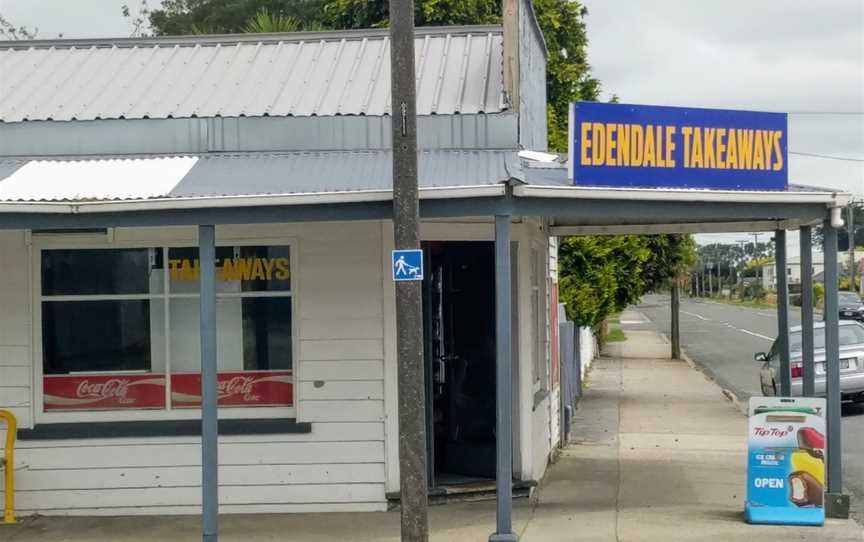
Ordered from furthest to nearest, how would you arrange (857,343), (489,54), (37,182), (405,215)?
1. (857,343)
2. (489,54)
3. (37,182)
4. (405,215)

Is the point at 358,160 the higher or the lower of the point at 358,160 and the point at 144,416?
the higher

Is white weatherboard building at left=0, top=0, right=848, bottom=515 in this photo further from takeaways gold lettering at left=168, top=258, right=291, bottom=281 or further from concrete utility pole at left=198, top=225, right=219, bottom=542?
concrete utility pole at left=198, top=225, right=219, bottom=542

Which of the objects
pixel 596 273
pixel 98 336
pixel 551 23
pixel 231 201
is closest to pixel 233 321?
pixel 98 336

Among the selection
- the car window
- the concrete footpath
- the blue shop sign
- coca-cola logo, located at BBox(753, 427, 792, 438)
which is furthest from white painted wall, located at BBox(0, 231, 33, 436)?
the car window

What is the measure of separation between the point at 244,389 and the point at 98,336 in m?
1.44

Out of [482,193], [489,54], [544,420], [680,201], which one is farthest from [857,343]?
[482,193]

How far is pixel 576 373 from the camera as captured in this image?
20.6 meters

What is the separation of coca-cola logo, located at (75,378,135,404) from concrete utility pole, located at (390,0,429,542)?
3.82m

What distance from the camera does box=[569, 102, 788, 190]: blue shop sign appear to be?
29.9 ft

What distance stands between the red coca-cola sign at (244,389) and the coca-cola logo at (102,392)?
1.45 ft

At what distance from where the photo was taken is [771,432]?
32.5 ft

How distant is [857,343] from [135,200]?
43.0ft

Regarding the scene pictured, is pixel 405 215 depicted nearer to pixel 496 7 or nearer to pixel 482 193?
pixel 482 193

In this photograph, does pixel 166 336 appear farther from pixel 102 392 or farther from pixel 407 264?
pixel 407 264
